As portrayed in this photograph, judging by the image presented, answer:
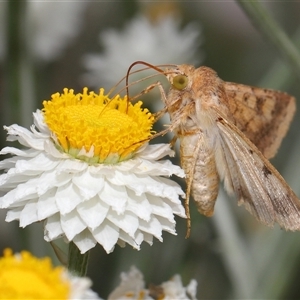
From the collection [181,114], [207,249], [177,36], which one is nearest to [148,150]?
[181,114]

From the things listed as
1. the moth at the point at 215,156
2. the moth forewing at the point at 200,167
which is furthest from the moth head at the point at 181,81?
the moth forewing at the point at 200,167

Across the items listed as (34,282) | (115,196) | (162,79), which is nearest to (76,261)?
(115,196)

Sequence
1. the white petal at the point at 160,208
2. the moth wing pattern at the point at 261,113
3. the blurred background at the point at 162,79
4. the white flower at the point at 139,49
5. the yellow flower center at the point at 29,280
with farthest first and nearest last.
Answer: the white flower at the point at 139,49 < the blurred background at the point at 162,79 < the moth wing pattern at the point at 261,113 < the white petal at the point at 160,208 < the yellow flower center at the point at 29,280

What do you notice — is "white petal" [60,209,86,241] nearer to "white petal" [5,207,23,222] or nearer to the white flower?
"white petal" [5,207,23,222]

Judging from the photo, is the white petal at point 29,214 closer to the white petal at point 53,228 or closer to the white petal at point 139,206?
the white petal at point 53,228

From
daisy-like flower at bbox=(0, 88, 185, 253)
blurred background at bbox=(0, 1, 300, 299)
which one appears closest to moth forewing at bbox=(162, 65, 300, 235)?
daisy-like flower at bbox=(0, 88, 185, 253)

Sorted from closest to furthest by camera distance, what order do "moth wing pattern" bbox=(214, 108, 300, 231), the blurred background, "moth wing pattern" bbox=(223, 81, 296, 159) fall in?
"moth wing pattern" bbox=(214, 108, 300, 231)
"moth wing pattern" bbox=(223, 81, 296, 159)
the blurred background

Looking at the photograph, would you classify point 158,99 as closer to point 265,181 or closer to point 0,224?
point 0,224
